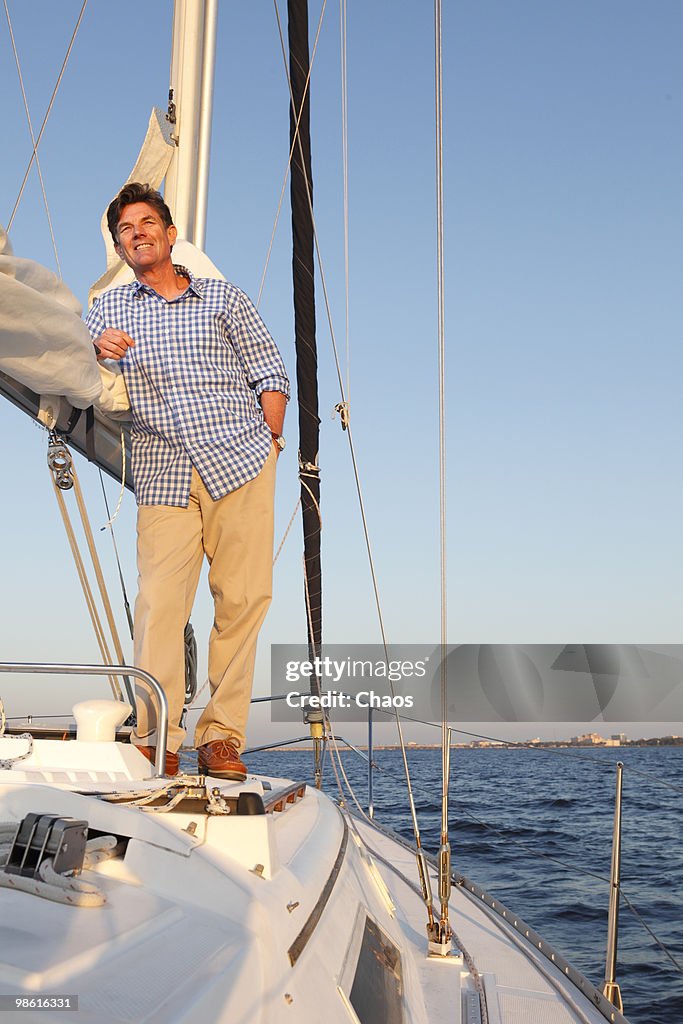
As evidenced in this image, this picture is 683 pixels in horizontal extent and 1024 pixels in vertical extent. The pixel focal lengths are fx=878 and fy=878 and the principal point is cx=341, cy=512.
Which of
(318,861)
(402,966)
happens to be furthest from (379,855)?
(318,861)

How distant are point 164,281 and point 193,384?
40 centimetres

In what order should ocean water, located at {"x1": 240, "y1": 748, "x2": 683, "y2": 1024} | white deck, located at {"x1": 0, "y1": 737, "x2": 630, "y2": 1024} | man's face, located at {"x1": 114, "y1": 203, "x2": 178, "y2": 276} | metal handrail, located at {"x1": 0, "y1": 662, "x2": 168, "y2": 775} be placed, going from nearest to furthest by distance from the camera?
white deck, located at {"x1": 0, "y1": 737, "x2": 630, "y2": 1024}
metal handrail, located at {"x1": 0, "y1": 662, "x2": 168, "y2": 775}
man's face, located at {"x1": 114, "y1": 203, "x2": 178, "y2": 276}
ocean water, located at {"x1": 240, "y1": 748, "x2": 683, "y2": 1024}

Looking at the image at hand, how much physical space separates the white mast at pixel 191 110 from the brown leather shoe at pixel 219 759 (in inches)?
105

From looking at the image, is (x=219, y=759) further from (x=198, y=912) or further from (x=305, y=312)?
(x=305, y=312)

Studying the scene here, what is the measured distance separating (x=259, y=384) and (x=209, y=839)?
1659 millimetres

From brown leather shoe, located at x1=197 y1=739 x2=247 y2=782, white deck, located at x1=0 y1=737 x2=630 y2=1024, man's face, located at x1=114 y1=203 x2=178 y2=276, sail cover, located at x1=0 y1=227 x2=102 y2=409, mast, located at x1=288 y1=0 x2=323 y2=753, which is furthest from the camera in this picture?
mast, located at x1=288 y1=0 x2=323 y2=753

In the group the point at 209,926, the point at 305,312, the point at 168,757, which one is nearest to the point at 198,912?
the point at 209,926

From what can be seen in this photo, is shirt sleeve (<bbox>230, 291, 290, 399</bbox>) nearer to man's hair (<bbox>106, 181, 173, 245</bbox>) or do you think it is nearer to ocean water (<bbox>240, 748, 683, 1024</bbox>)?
man's hair (<bbox>106, 181, 173, 245</bbox>)

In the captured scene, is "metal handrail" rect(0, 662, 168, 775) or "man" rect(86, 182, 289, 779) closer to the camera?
"metal handrail" rect(0, 662, 168, 775)

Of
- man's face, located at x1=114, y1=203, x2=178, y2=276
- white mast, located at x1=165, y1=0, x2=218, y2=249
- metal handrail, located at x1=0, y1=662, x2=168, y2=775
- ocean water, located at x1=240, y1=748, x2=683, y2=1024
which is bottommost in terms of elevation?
ocean water, located at x1=240, y1=748, x2=683, y2=1024

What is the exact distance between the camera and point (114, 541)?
3.78 m

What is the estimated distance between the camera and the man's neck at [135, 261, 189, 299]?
281 centimetres

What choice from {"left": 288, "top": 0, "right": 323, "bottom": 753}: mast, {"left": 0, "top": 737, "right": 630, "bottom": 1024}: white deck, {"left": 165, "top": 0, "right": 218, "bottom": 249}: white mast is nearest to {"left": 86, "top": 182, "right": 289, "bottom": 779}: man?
{"left": 0, "top": 737, "right": 630, "bottom": 1024}: white deck

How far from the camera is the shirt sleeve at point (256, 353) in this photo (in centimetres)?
280
